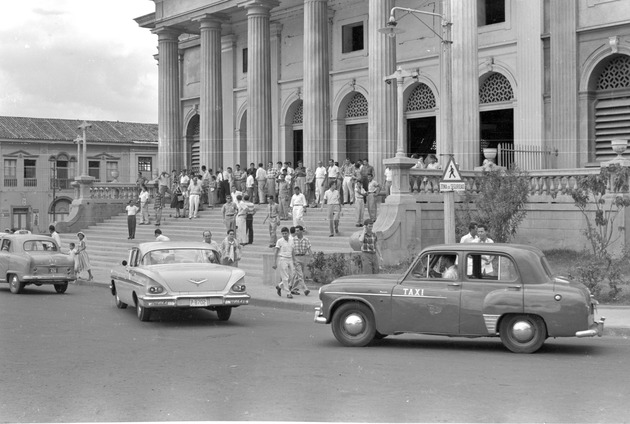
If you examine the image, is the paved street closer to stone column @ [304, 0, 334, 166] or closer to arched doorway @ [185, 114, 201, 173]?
stone column @ [304, 0, 334, 166]

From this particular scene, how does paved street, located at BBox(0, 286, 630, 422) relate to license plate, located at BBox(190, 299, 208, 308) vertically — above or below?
below

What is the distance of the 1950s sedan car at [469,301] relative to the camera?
1248 cm

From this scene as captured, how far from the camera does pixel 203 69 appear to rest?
4019cm

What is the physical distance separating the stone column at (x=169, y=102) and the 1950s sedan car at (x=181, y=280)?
84.0ft

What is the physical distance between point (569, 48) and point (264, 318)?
1601 cm

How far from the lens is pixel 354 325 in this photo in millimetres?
13375

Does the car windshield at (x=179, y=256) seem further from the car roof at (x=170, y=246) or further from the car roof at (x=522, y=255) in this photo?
the car roof at (x=522, y=255)

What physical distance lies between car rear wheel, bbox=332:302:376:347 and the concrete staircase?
503 inches

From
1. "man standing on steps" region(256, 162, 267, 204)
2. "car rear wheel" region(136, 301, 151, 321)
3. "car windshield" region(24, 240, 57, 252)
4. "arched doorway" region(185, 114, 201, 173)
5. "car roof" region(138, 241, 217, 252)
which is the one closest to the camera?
"car rear wheel" region(136, 301, 151, 321)

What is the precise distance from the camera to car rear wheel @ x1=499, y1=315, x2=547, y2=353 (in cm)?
1252

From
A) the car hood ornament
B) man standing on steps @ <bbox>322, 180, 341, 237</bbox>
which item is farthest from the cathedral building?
the car hood ornament

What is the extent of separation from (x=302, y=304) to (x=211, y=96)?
72.1 feet

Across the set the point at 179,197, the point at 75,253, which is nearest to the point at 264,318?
the point at 75,253

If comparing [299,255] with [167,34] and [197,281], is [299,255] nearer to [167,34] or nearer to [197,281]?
[197,281]
